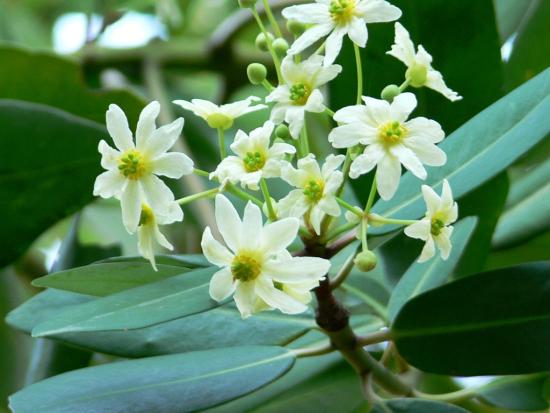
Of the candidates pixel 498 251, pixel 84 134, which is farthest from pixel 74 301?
pixel 498 251

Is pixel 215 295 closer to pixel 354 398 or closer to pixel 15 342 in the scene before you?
pixel 354 398

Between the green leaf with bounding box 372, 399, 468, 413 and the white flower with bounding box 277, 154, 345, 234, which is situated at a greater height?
the white flower with bounding box 277, 154, 345, 234

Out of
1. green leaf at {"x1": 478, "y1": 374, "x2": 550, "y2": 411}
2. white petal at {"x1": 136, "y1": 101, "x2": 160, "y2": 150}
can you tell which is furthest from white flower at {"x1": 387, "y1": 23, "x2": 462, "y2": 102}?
green leaf at {"x1": 478, "y1": 374, "x2": 550, "y2": 411}

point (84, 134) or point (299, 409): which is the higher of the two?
point (84, 134)

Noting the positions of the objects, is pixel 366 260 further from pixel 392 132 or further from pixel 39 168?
pixel 39 168

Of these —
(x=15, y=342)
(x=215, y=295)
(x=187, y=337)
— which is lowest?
(x=15, y=342)

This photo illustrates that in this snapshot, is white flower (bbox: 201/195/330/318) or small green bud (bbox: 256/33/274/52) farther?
small green bud (bbox: 256/33/274/52)

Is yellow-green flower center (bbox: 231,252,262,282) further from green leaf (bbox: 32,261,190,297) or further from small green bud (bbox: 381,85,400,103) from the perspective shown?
small green bud (bbox: 381,85,400,103)
